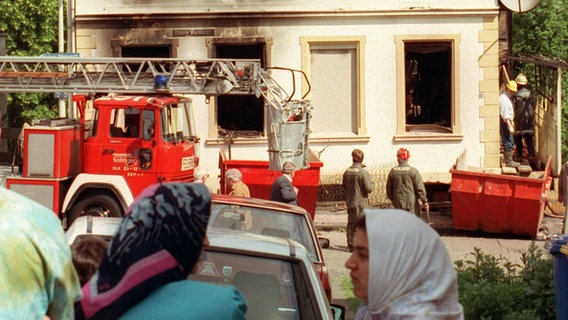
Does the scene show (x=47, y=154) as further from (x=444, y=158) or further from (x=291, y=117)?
(x=444, y=158)

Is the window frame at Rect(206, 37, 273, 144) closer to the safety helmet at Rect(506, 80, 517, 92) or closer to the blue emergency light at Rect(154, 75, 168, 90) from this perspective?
the safety helmet at Rect(506, 80, 517, 92)

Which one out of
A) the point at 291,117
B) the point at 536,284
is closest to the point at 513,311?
the point at 536,284

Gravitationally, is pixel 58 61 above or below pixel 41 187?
above

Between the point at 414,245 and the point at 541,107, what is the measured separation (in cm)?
2457

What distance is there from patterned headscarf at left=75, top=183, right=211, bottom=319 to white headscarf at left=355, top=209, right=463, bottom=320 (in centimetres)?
55

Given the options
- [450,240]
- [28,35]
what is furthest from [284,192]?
[28,35]

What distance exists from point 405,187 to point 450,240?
8.00ft

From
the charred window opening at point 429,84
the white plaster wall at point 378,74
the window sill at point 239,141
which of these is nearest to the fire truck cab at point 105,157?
the window sill at point 239,141

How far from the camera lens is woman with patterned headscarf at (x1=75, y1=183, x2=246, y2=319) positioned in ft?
10.3

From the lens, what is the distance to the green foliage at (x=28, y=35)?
4962 cm

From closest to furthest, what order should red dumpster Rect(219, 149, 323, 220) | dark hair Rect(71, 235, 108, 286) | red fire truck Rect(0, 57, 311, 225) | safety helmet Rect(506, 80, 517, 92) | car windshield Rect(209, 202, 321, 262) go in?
dark hair Rect(71, 235, 108, 286) → car windshield Rect(209, 202, 321, 262) → red fire truck Rect(0, 57, 311, 225) → red dumpster Rect(219, 149, 323, 220) → safety helmet Rect(506, 80, 517, 92)

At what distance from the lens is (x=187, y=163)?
66.1 ft

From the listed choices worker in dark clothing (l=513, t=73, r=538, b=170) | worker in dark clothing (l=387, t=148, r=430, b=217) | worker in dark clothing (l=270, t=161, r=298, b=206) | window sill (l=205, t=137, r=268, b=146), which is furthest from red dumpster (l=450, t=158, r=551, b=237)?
window sill (l=205, t=137, r=268, b=146)

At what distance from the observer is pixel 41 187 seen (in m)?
19.7
